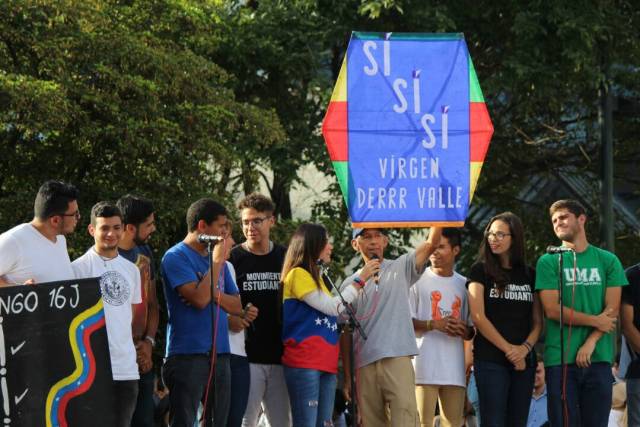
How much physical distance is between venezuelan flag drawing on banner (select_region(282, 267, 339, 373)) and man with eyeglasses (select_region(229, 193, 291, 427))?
0.83 ft

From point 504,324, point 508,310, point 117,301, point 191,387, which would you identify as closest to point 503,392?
point 504,324

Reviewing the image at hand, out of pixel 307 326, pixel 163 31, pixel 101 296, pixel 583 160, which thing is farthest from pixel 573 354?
pixel 583 160

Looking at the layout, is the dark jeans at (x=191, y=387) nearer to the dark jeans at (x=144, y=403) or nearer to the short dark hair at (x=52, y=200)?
the dark jeans at (x=144, y=403)

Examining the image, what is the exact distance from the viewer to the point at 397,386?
939cm

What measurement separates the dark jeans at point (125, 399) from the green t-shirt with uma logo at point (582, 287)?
319cm

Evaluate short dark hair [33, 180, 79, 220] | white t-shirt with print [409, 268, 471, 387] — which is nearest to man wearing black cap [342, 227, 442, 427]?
white t-shirt with print [409, 268, 471, 387]

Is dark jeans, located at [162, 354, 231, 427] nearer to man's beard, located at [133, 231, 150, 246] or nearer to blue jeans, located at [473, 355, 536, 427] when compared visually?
man's beard, located at [133, 231, 150, 246]

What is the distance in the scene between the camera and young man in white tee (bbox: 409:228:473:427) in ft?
32.6

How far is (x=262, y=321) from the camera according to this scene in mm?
9602

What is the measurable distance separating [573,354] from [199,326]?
284 cm

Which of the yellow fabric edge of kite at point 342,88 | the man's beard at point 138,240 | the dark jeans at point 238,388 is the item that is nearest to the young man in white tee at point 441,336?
the dark jeans at point 238,388

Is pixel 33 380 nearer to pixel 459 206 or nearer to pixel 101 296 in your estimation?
pixel 101 296

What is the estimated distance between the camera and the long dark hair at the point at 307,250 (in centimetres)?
929

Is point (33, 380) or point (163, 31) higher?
point (163, 31)
